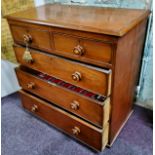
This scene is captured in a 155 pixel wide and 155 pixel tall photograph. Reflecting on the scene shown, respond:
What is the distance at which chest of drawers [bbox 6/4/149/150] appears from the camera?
0.89m

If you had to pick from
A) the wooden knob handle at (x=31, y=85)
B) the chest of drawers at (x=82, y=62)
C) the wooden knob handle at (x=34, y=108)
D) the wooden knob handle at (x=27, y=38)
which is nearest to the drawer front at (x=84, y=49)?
the chest of drawers at (x=82, y=62)

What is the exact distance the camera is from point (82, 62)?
3.25ft

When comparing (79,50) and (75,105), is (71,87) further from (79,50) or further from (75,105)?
(79,50)

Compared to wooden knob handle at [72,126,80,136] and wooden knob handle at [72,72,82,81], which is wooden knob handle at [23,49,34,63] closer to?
wooden knob handle at [72,72,82,81]

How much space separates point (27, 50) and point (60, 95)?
373 millimetres

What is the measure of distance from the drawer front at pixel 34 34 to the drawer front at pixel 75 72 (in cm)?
6

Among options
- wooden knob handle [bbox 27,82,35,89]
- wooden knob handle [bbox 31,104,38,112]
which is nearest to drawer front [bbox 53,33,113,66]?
wooden knob handle [bbox 27,82,35,89]

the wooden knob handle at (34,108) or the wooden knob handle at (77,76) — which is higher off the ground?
the wooden knob handle at (77,76)

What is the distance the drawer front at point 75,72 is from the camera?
93 cm

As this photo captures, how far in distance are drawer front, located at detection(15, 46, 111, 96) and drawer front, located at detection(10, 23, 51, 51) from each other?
2.3 inches

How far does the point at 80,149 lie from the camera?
4.11 ft

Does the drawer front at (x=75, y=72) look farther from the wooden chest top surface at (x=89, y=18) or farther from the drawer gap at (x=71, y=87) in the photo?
the wooden chest top surface at (x=89, y=18)

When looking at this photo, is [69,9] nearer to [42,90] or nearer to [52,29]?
[52,29]

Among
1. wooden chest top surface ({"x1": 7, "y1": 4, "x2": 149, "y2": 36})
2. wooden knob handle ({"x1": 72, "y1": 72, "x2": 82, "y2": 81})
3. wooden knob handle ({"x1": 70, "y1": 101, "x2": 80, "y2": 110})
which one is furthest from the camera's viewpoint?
wooden knob handle ({"x1": 70, "y1": 101, "x2": 80, "y2": 110})
